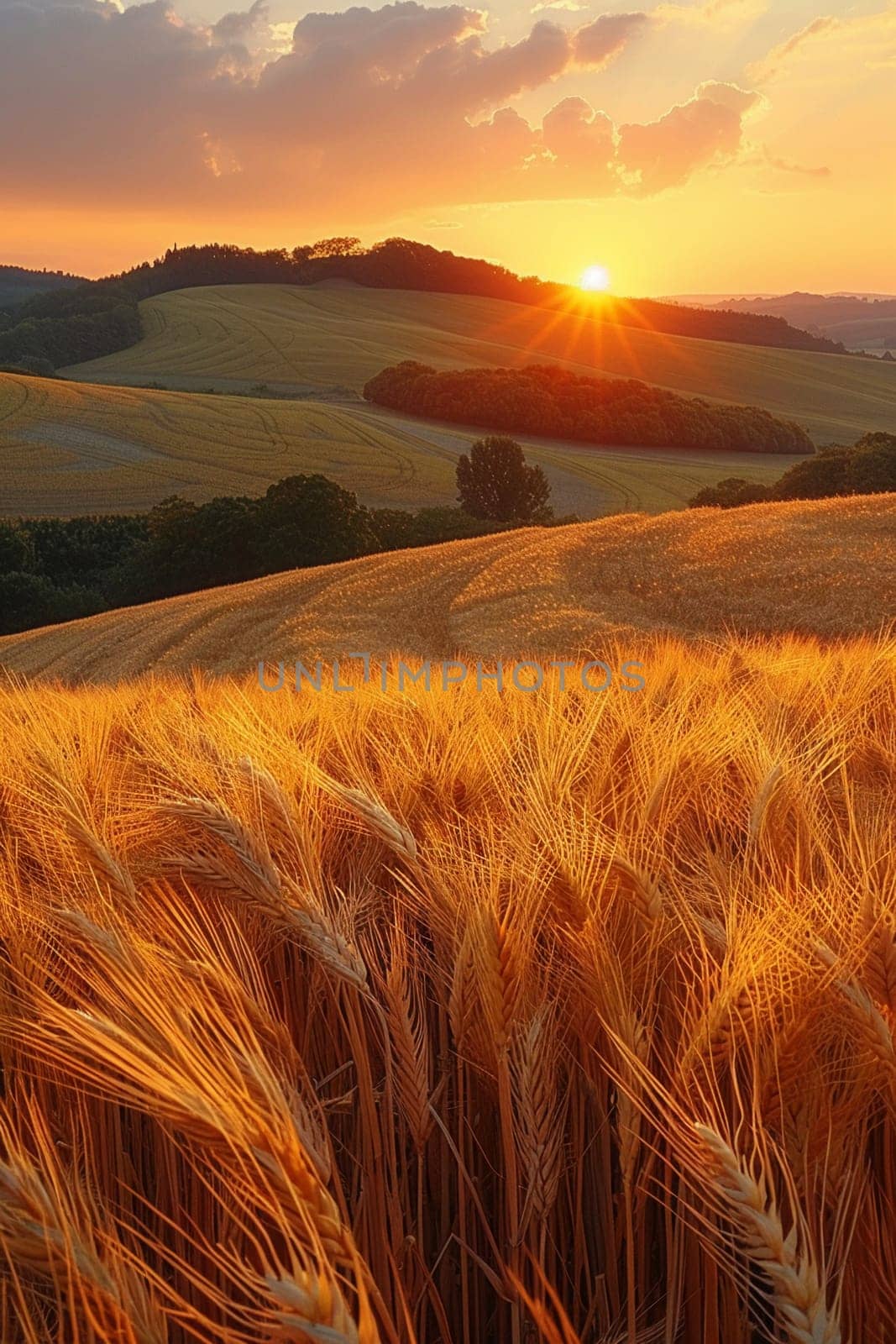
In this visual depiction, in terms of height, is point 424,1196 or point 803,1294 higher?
point 803,1294

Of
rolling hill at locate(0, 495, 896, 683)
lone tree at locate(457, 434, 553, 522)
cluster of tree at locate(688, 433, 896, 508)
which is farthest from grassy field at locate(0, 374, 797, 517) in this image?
rolling hill at locate(0, 495, 896, 683)

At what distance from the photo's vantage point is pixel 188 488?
4397 centimetres

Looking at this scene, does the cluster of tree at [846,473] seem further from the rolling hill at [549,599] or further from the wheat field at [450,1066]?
the wheat field at [450,1066]

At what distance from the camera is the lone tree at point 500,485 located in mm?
43438

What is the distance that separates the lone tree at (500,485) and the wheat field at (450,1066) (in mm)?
42257

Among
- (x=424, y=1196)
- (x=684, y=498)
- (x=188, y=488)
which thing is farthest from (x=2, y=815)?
(x=684, y=498)

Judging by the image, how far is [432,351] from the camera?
79812 millimetres

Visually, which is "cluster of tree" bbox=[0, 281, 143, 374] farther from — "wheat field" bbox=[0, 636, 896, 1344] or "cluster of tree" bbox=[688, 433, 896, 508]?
"wheat field" bbox=[0, 636, 896, 1344]

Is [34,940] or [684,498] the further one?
[684,498]

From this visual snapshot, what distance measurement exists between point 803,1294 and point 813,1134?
0.28 metres

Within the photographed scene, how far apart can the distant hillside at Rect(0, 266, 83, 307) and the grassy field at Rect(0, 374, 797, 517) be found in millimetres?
92178

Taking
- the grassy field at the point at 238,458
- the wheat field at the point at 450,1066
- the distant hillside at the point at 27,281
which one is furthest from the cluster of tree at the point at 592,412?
the distant hillside at the point at 27,281

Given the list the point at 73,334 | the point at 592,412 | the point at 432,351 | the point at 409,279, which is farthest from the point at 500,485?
the point at 409,279

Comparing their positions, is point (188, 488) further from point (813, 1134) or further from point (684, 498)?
point (813, 1134)
